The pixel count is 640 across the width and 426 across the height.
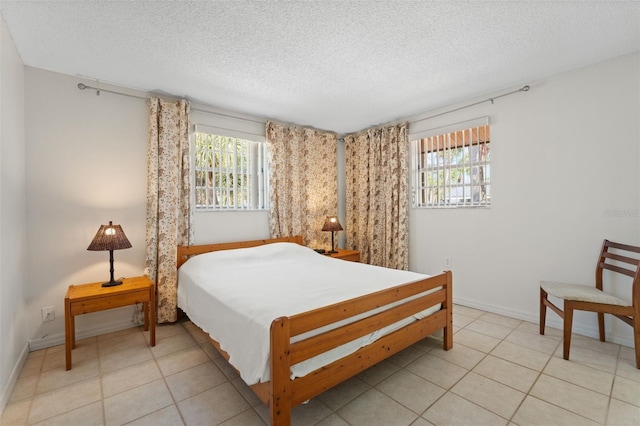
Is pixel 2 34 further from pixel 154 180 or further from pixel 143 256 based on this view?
pixel 143 256

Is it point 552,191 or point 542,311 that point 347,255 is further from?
point 552,191

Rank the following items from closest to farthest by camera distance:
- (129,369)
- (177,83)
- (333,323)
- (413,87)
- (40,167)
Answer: (333,323), (129,369), (40,167), (177,83), (413,87)

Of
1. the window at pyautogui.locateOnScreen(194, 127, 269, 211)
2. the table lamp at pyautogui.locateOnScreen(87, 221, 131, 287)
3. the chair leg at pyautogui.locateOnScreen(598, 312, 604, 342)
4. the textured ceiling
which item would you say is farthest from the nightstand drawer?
the chair leg at pyautogui.locateOnScreen(598, 312, 604, 342)

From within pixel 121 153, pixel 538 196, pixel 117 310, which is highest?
pixel 121 153

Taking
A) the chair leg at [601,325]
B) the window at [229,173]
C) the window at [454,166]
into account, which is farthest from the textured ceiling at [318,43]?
the chair leg at [601,325]

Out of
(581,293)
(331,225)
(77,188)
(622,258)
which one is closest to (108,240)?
(77,188)

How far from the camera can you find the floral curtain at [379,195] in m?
3.86

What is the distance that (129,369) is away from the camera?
2084 mm

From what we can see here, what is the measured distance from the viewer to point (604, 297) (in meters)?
2.06

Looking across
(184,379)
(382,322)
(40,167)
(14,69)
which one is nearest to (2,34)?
(14,69)

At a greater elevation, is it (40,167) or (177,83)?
(177,83)

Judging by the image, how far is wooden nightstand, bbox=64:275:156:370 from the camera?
6.83 ft

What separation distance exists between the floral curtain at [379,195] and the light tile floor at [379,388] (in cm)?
171

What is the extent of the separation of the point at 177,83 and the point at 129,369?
255cm
